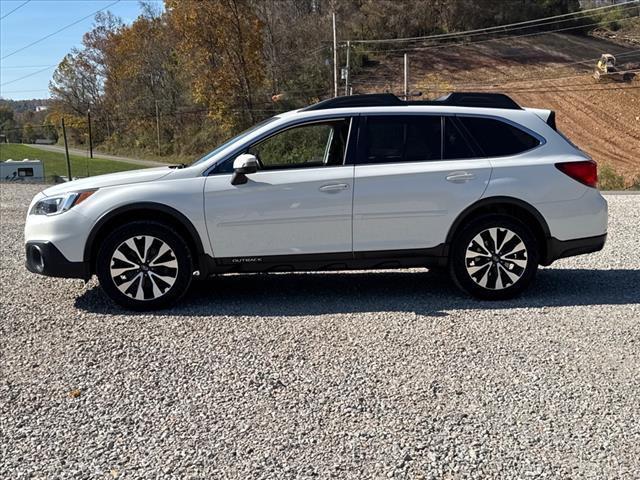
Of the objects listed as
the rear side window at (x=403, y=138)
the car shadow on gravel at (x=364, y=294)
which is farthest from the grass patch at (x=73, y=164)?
the rear side window at (x=403, y=138)

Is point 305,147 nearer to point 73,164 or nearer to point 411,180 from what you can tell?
point 411,180

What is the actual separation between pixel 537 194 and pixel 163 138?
48.8 metres

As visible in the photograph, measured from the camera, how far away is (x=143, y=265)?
223 inches

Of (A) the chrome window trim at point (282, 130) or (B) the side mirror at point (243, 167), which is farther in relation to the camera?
(A) the chrome window trim at point (282, 130)

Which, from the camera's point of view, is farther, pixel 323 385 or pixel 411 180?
pixel 411 180

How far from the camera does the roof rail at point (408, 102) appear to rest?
6.07 metres

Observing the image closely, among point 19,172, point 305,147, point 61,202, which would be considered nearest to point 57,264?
point 61,202

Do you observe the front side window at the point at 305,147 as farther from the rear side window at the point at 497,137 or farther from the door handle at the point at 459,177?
the rear side window at the point at 497,137

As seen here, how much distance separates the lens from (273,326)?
526 cm

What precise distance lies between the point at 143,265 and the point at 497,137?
3.39 metres

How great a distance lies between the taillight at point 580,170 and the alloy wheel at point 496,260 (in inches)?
29.5

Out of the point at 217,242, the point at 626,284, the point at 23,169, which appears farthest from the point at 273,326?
the point at 23,169

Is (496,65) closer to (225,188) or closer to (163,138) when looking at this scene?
(163,138)

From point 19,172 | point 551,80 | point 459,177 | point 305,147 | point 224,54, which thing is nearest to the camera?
point 459,177
